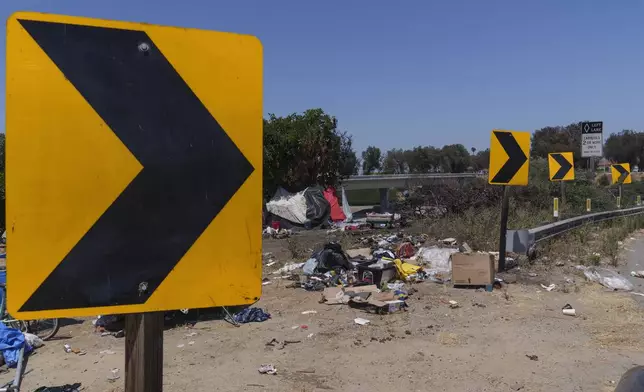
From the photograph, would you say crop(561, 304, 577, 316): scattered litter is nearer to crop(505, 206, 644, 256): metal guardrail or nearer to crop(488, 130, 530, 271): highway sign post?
crop(488, 130, 530, 271): highway sign post

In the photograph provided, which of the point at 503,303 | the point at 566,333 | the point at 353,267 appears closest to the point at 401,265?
the point at 353,267

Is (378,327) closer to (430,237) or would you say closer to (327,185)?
(430,237)

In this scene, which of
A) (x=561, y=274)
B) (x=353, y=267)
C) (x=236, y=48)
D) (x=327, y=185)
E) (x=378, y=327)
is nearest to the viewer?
(x=236, y=48)

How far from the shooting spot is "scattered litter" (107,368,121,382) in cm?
504

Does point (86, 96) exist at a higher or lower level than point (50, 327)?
higher

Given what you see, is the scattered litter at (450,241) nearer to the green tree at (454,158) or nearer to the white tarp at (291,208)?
the white tarp at (291,208)

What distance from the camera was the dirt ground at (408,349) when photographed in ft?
15.1

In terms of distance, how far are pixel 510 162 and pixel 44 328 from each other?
728 cm

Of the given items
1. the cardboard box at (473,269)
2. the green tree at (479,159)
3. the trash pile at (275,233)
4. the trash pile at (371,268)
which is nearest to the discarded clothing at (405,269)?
the trash pile at (371,268)

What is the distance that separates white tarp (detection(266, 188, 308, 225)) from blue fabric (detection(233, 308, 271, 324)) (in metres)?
16.6

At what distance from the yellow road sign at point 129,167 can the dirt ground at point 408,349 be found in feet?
10.6

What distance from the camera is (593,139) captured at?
13.9 metres

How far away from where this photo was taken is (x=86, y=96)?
148 centimetres

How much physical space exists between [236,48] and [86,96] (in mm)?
474
